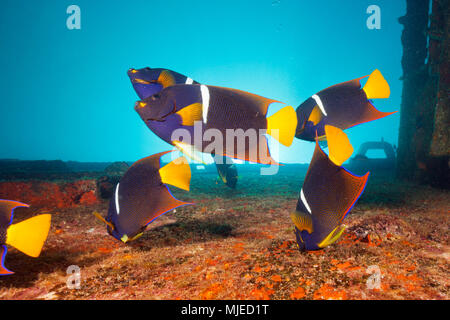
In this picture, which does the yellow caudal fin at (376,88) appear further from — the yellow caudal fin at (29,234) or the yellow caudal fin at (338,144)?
the yellow caudal fin at (29,234)

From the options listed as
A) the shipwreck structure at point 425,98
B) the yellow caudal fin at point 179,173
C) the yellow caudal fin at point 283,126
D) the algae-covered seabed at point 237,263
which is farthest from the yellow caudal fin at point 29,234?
the shipwreck structure at point 425,98

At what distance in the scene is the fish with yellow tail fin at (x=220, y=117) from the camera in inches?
39.4

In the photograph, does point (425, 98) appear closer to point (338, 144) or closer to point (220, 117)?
point (338, 144)

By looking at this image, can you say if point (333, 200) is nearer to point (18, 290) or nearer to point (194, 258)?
point (194, 258)

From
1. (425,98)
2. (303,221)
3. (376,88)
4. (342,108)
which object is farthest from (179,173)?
(425,98)

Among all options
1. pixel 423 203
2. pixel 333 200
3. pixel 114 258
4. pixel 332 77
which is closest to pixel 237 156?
pixel 333 200

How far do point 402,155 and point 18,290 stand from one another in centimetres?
1014

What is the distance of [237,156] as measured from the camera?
971 millimetres

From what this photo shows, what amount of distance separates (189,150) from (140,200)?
0.76 meters

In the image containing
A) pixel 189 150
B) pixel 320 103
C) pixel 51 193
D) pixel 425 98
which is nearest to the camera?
pixel 189 150

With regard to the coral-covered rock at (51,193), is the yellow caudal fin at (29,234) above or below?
above

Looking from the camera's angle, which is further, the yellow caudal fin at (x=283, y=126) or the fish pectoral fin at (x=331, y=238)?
the fish pectoral fin at (x=331, y=238)

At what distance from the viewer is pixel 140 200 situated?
159cm

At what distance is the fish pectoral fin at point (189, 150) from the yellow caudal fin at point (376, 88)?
1.19 meters
